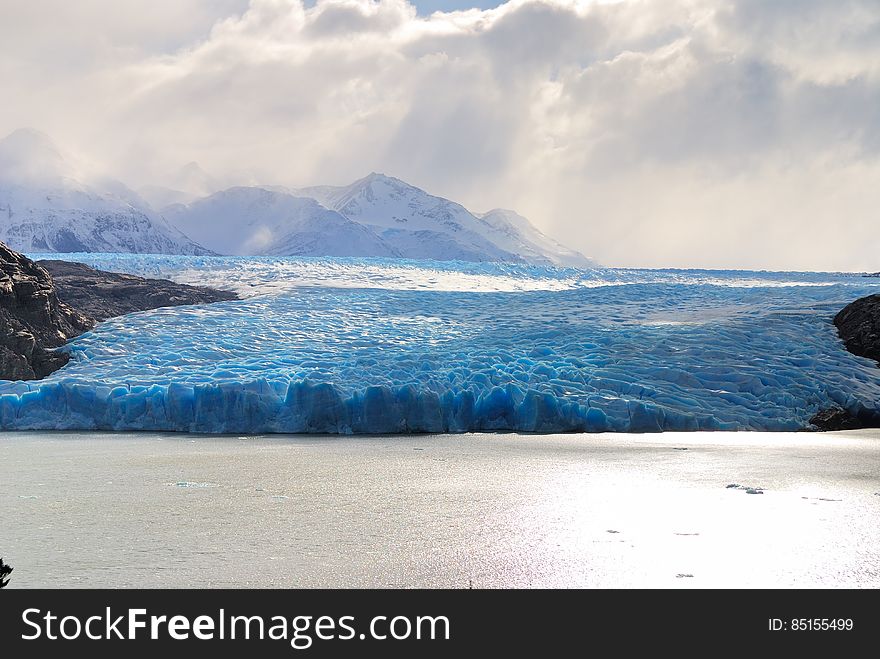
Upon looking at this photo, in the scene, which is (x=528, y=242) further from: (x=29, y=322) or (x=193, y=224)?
(x=29, y=322)

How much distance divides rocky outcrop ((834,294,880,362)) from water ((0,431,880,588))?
3749 millimetres

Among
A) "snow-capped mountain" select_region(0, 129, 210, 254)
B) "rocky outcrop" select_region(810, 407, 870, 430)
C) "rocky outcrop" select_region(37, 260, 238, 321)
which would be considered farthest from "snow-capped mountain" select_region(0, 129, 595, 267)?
"rocky outcrop" select_region(810, 407, 870, 430)

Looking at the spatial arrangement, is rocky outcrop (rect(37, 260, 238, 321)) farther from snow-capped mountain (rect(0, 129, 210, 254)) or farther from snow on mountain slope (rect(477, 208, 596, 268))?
snow on mountain slope (rect(477, 208, 596, 268))

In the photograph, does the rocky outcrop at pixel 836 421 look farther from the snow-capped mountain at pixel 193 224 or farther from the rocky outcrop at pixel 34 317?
the snow-capped mountain at pixel 193 224

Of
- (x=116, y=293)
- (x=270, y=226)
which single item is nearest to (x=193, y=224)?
→ (x=270, y=226)

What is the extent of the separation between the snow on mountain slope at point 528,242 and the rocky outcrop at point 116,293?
216 ft

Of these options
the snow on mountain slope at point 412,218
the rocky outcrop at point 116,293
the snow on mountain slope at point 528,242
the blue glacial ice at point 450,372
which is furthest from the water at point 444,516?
the snow on mountain slope at point 528,242

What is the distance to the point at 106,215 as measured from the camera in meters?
76.4

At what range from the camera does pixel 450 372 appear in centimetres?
920

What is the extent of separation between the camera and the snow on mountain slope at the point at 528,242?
9062cm

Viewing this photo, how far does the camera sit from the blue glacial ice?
849 centimetres
